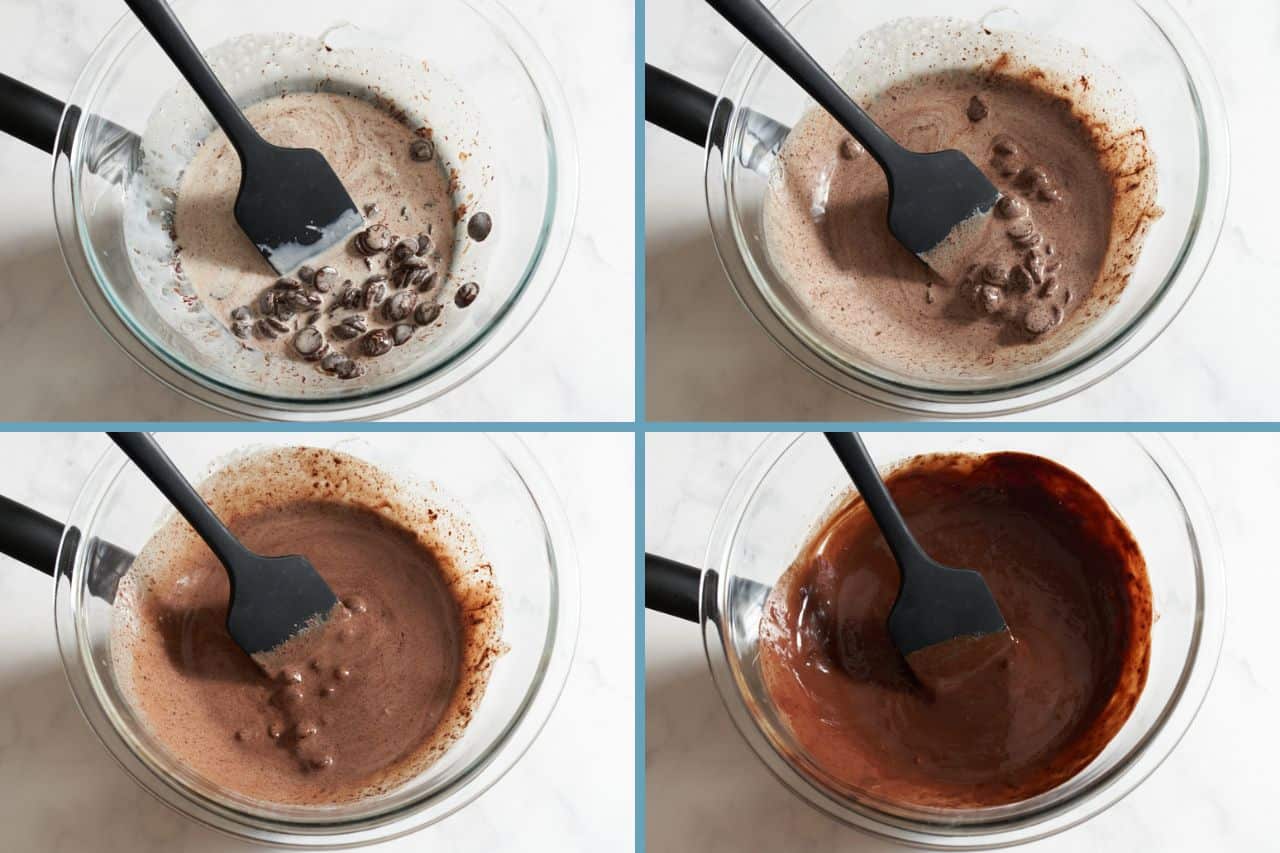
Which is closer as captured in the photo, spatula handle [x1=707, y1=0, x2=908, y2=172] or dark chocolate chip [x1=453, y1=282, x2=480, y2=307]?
spatula handle [x1=707, y1=0, x2=908, y2=172]

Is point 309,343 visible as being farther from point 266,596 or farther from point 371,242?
point 266,596

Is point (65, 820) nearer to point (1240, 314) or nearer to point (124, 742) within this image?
point (124, 742)

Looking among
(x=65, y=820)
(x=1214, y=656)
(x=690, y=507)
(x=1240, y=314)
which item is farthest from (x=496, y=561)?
(x=1240, y=314)

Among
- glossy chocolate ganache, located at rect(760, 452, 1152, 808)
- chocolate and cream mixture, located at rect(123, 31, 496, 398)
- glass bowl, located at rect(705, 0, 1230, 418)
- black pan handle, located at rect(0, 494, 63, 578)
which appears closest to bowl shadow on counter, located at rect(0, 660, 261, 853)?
black pan handle, located at rect(0, 494, 63, 578)

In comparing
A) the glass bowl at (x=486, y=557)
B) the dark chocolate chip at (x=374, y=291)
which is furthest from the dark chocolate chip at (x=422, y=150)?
the glass bowl at (x=486, y=557)

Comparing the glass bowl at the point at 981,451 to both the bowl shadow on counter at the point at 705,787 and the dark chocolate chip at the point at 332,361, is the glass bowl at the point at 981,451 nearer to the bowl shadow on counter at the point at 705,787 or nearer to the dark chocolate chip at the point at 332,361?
the bowl shadow on counter at the point at 705,787

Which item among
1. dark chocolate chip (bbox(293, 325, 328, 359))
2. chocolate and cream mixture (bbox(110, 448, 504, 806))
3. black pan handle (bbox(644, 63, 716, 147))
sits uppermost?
black pan handle (bbox(644, 63, 716, 147))

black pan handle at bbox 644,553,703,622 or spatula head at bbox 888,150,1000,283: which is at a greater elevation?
spatula head at bbox 888,150,1000,283

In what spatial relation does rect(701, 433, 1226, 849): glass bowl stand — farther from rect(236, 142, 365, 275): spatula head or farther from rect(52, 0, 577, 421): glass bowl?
rect(236, 142, 365, 275): spatula head
